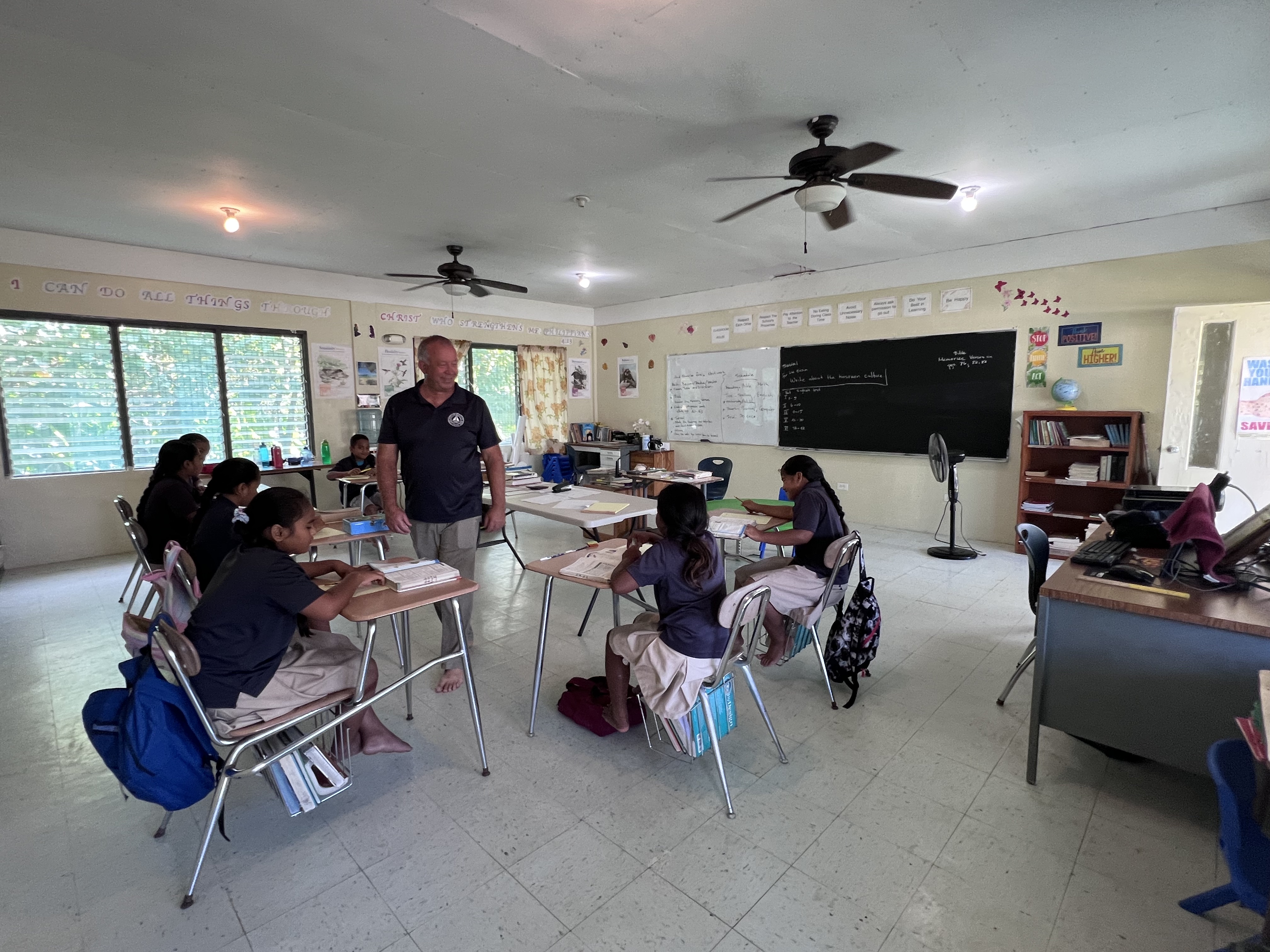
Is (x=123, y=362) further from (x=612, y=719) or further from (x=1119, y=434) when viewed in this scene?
(x=1119, y=434)

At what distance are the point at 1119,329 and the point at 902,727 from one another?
4.22 m

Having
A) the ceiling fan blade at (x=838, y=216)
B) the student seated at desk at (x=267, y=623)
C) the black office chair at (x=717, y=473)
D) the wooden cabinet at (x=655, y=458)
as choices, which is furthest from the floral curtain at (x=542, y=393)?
the student seated at desk at (x=267, y=623)

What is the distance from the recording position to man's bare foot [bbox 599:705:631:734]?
2260 mm

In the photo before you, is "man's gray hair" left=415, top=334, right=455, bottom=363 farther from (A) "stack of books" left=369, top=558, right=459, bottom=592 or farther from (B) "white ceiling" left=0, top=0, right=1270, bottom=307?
(B) "white ceiling" left=0, top=0, right=1270, bottom=307

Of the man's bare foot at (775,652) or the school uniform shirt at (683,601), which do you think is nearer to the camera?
the school uniform shirt at (683,601)

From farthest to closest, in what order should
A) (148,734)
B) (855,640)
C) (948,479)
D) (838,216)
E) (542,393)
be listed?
(542,393)
(948,479)
(838,216)
(855,640)
(148,734)

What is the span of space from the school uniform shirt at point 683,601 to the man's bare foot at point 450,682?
1315mm

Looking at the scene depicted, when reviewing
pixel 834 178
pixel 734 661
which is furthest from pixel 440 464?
pixel 834 178

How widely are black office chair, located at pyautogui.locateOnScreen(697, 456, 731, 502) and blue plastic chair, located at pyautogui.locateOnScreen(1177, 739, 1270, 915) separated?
393 centimetres

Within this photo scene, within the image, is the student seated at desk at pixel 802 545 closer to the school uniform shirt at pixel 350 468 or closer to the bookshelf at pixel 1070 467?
the bookshelf at pixel 1070 467

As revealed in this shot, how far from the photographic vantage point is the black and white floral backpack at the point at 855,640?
262cm

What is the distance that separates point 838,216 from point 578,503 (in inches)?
89.9

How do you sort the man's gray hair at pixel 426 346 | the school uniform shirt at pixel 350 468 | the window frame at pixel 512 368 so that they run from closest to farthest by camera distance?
the man's gray hair at pixel 426 346 → the school uniform shirt at pixel 350 468 → the window frame at pixel 512 368

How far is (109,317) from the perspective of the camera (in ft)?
16.6
